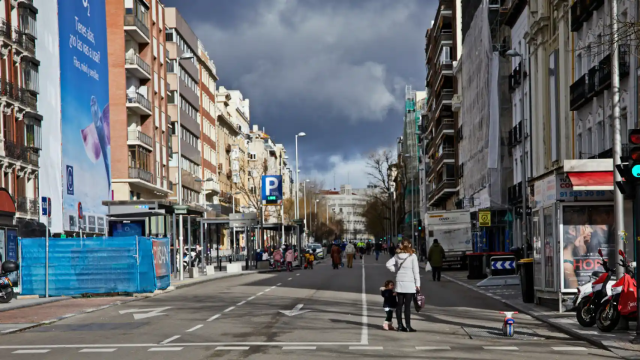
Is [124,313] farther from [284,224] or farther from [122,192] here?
[122,192]

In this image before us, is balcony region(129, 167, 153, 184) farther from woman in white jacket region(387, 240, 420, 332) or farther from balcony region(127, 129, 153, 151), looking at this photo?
woman in white jacket region(387, 240, 420, 332)

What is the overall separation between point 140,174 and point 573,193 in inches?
1945

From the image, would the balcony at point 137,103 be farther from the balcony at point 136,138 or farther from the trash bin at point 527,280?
the trash bin at point 527,280

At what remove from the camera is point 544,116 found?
45.5 metres

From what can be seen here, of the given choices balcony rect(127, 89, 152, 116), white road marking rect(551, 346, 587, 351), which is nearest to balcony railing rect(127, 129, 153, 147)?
balcony rect(127, 89, 152, 116)

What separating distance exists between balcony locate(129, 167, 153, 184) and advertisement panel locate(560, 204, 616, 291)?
47.9 m

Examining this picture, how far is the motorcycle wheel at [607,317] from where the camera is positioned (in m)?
16.2

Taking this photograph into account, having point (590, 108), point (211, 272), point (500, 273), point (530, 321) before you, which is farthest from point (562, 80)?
point (530, 321)

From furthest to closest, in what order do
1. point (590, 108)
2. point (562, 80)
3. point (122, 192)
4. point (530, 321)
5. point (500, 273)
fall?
point (122, 192), point (562, 80), point (590, 108), point (500, 273), point (530, 321)

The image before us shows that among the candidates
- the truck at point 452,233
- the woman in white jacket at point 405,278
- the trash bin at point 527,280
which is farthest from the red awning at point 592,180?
the truck at point 452,233

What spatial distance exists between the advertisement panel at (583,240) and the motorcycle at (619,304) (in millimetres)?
4116

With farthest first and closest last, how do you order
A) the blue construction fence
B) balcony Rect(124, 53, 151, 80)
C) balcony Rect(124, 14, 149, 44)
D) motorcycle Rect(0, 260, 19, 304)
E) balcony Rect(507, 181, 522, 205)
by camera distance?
1. balcony Rect(124, 53, 151, 80)
2. balcony Rect(124, 14, 149, 44)
3. balcony Rect(507, 181, 522, 205)
4. the blue construction fence
5. motorcycle Rect(0, 260, 19, 304)

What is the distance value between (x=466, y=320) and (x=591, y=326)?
122 inches

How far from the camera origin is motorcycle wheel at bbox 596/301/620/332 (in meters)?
16.2
